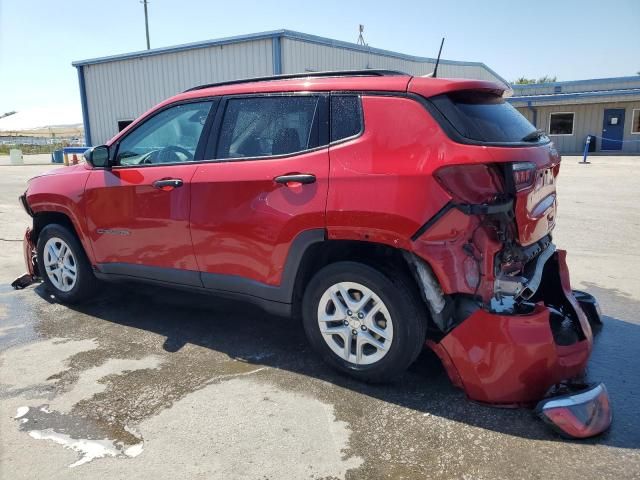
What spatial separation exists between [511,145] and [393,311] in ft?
3.85

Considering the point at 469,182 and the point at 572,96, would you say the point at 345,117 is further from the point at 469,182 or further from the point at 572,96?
the point at 572,96

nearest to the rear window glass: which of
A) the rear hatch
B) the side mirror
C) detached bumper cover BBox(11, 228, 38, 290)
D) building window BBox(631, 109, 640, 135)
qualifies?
the rear hatch

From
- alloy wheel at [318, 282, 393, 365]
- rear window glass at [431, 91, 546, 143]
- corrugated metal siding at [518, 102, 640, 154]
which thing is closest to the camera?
rear window glass at [431, 91, 546, 143]

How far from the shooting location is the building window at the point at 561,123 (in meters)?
28.4

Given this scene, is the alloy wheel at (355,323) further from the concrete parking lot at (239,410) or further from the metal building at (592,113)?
the metal building at (592,113)

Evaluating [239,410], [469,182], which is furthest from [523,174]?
[239,410]

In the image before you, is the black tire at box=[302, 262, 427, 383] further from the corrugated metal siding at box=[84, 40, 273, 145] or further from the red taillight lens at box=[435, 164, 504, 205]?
the corrugated metal siding at box=[84, 40, 273, 145]

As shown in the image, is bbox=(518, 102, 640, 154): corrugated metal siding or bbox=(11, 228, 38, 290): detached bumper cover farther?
bbox=(518, 102, 640, 154): corrugated metal siding

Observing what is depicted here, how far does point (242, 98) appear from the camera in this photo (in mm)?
3760

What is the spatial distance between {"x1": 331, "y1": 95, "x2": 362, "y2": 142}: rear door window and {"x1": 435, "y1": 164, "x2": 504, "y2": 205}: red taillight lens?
0.66 meters

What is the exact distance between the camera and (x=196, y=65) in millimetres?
17656

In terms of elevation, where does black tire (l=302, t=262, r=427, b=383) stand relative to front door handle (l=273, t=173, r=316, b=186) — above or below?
below

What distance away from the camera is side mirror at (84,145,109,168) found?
14.0 feet

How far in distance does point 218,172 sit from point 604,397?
275 cm
